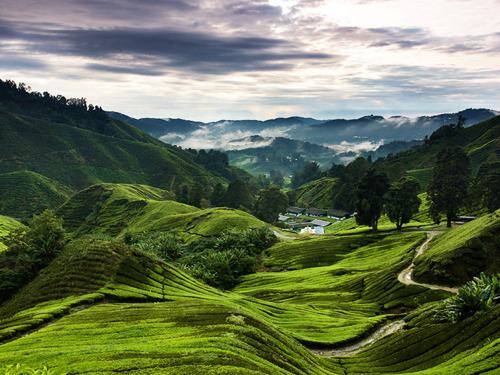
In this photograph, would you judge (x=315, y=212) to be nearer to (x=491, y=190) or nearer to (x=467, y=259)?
(x=491, y=190)

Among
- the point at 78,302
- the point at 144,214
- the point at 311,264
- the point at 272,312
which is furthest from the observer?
the point at 144,214

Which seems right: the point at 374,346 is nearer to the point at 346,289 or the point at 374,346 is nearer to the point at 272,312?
the point at 272,312

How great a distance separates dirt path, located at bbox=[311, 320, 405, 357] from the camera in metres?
30.4

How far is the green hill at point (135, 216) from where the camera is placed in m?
114

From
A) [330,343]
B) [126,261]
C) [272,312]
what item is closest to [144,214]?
[126,261]

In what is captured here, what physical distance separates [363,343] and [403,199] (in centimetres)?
5293

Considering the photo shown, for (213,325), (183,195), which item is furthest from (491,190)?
(183,195)

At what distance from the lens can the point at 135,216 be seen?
15125cm

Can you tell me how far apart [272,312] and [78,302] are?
2251 cm

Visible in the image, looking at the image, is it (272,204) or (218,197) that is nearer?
(272,204)

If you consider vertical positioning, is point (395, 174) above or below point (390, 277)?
above

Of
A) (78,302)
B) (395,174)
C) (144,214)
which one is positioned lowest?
(144,214)

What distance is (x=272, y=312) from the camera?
1564 inches

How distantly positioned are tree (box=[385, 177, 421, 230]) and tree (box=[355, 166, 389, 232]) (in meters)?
1.87
